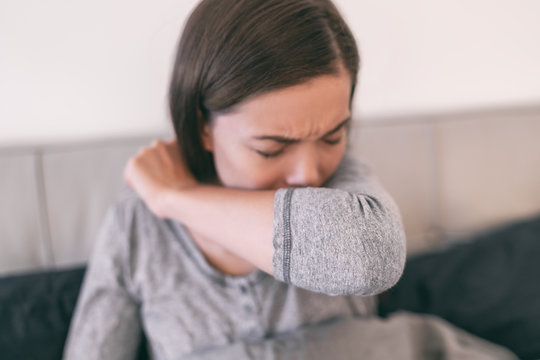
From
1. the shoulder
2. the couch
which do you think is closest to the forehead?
the shoulder

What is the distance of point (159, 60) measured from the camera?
99 centimetres

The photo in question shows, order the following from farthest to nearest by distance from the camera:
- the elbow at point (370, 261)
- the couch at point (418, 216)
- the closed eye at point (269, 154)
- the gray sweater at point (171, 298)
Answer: the couch at point (418, 216), the gray sweater at point (171, 298), the closed eye at point (269, 154), the elbow at point (370, 261)

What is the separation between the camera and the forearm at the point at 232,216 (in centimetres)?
54

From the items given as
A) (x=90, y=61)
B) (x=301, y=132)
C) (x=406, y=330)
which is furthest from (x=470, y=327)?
(x=90, y=61)

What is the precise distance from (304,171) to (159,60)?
0.60 metres

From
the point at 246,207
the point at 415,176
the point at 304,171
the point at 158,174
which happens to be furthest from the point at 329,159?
the point at 415,176

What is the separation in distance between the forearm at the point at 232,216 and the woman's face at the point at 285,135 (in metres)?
0.06

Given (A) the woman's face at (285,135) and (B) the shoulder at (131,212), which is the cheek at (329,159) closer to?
(A) the woman's face at (285,135)

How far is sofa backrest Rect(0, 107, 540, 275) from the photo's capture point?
0.98m

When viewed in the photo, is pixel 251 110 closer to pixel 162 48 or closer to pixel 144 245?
pixel 144 245

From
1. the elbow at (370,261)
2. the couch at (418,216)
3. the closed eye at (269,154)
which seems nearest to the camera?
the elbow at (370,261)

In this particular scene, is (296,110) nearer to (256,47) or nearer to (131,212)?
(256,47)

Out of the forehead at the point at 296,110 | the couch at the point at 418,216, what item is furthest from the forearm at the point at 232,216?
the couch at the point at 418,216

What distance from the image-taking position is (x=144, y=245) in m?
0.77
